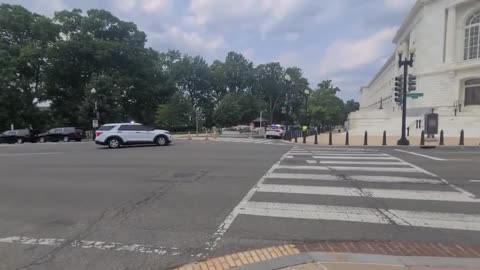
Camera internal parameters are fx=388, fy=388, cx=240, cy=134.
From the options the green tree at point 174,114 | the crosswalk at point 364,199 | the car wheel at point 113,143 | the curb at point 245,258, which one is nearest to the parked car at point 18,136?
the green tree at point 174,114

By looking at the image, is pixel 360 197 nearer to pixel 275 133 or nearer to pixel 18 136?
pixel 275 133

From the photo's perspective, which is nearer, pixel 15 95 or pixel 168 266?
pixel 168 266

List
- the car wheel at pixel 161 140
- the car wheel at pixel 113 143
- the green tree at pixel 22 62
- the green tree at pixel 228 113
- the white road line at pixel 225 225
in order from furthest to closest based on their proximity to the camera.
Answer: the green tree at pixel 228 113 < the green tree at pixel 22 62 < the car wheel at pixel 161 140 < the car wheel at pixel 113 143 < the white road line at pixel 225 225

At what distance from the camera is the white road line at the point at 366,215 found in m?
6.08

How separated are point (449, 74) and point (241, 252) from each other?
5094cm

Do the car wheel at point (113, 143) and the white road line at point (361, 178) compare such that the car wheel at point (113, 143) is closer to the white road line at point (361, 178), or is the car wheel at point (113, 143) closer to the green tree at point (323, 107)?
the white road line at point (361, 178)

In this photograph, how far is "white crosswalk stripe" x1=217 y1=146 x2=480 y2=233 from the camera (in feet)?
20.9

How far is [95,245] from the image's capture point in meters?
5.24

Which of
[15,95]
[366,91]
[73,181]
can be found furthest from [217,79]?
[73,181]

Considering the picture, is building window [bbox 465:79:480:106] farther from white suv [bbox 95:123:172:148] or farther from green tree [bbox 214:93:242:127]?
green tree [bbox 214:93:242:127]

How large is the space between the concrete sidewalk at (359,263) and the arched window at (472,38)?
50.2 metres

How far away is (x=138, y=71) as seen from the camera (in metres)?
63.4

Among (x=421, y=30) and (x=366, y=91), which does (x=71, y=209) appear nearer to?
(x=421, y=30)

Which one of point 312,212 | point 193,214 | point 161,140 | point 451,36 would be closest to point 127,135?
point 161,140
